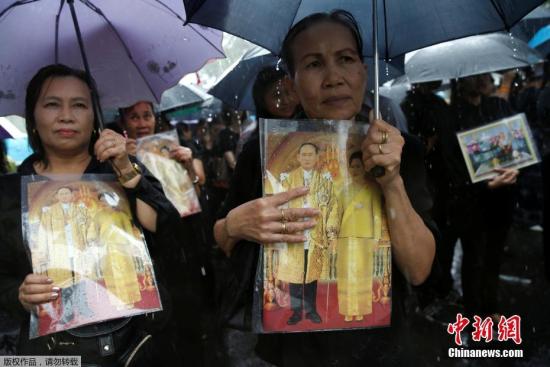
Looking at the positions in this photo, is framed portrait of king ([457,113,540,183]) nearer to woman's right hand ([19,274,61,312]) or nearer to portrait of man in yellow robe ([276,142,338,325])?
portrait of man in yellow robe ([276,142,338,325])

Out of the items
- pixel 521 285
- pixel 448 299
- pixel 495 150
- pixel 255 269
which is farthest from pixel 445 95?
pixel 255 269

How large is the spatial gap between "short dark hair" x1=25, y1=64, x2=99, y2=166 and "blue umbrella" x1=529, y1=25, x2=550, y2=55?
222 cm

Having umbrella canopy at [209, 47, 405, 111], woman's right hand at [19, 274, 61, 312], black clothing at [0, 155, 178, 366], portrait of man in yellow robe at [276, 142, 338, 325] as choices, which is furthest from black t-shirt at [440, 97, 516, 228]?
woman's right hand at [19, 274, 61, 312]

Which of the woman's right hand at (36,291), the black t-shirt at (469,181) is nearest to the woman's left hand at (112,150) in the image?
the woman's right hand at (36,291)

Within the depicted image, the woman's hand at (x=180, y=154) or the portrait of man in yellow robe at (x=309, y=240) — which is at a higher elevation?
the woman's hand at (x=180, y=154)

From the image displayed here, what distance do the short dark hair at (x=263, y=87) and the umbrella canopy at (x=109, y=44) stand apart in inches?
7.2

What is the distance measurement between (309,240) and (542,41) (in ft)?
6.67

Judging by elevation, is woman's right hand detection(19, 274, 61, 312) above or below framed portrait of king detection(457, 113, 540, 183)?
below

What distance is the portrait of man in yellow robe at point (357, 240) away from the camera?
1593 millimetres

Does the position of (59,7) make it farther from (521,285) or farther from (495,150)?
(521,285)

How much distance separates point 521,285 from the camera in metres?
2.94

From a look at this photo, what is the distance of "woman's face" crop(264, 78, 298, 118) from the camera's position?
5.89 feet

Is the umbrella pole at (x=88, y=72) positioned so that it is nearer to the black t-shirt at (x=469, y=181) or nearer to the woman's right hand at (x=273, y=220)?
the woman's right hand at (x=273, y=220)

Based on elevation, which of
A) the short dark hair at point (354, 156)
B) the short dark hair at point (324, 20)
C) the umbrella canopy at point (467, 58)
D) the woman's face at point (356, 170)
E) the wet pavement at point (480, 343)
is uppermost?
the umbrella canopy at point (467, 58)
